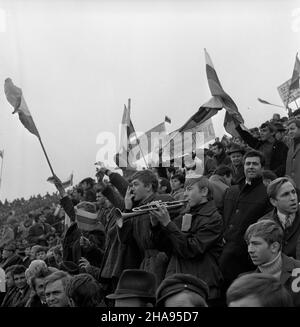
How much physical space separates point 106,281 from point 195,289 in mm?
3034

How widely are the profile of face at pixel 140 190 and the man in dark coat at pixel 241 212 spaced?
2.34 feet

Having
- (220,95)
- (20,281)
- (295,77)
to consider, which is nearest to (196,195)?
(220,95)

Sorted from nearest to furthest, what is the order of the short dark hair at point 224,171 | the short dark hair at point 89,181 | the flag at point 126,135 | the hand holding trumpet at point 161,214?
the hand holding trumpet at point 161,214, the short dark hair at point 224,171, the flag at point 126,135, the short dark hair at point 89,181

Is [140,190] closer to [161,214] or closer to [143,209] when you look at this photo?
[143,209]

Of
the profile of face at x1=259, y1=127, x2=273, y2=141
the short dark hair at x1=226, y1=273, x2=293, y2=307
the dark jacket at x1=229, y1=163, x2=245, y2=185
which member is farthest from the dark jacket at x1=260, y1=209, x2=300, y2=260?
the profile of face at x1=259, y1=127, x2=273, y2=141

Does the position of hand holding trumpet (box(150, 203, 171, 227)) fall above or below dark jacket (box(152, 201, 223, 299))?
above

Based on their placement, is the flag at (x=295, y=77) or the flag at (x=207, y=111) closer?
the flag at (x=207, y=111)

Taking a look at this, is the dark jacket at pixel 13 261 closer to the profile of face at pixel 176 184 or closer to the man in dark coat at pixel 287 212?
the profile of face at pixel 176 184

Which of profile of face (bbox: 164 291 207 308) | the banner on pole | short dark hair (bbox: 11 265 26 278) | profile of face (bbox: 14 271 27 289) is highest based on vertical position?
the banner on pole

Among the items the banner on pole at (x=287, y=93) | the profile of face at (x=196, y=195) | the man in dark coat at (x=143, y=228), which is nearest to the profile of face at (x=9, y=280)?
the man in dark coat at (x=143, y=228)

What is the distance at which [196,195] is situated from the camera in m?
6.05

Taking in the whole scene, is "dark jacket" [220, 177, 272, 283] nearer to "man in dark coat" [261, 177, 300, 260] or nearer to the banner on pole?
"man in dark coat" [261, 177, 300, 260]

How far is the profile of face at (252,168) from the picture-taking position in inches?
255

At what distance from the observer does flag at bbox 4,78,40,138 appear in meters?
→ 8.96
